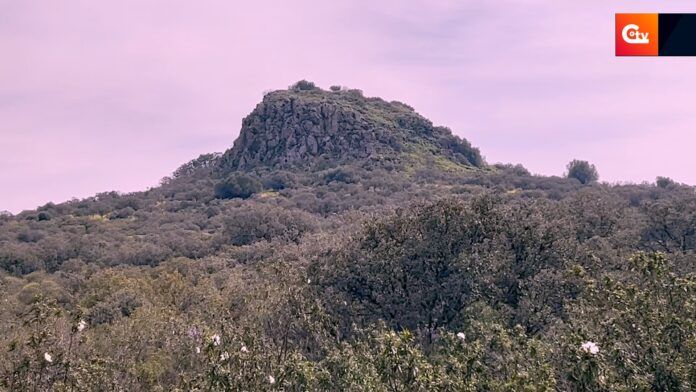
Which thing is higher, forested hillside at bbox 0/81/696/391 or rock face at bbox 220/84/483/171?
rock face at bbox 220/84/483/171

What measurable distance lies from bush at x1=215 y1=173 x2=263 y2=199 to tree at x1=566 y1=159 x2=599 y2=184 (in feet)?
158

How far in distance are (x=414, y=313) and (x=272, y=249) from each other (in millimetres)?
26380

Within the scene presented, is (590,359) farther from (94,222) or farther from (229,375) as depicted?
(94,222)

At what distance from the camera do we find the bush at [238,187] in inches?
3625

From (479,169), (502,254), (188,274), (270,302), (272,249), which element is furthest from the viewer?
(479,169)

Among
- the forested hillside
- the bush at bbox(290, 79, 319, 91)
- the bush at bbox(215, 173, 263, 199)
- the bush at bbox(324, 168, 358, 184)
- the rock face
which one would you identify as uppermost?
the bush at bbox(290, 79, 319, 91)

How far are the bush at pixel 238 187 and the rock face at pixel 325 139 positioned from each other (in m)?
10.7

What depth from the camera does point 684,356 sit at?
37.7ft

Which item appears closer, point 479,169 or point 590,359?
point 590,359

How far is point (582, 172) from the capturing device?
101125 millimetres

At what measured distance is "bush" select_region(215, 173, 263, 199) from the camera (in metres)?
92.1

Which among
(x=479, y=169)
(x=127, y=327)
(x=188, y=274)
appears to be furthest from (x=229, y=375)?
(x=479, y=169)

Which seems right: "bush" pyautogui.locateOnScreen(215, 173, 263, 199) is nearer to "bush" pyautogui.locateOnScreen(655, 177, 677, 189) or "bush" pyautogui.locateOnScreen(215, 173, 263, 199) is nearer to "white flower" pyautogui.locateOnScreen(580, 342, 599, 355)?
"bush" pyautogui.locateOnScreen(655, 177, 677, 189)

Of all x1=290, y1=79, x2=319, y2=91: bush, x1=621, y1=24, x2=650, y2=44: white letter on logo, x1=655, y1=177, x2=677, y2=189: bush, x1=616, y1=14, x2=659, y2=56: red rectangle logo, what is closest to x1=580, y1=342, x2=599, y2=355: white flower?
x1=616, y1=14, x2=659, y2=56: red rectangle logo
